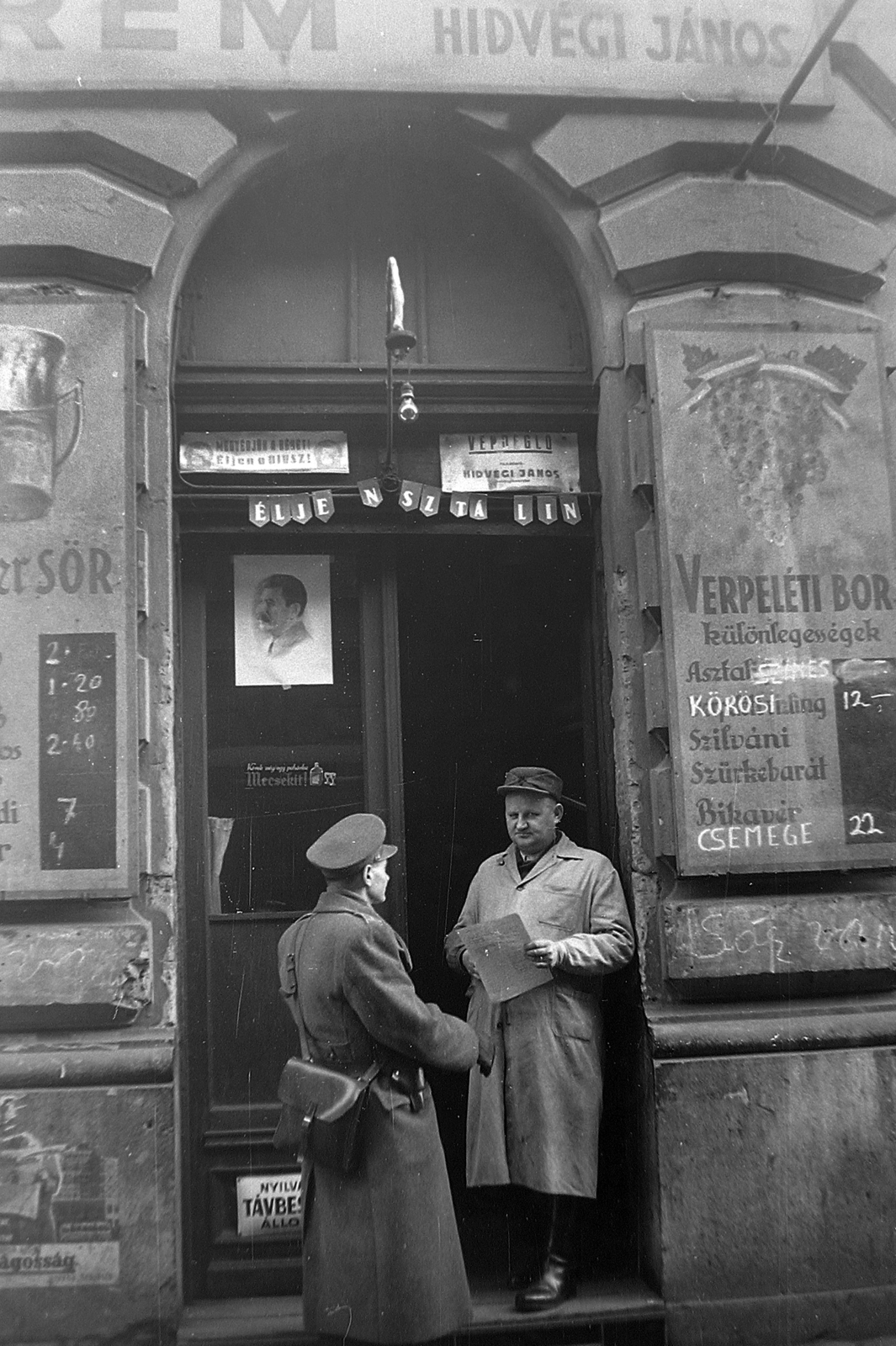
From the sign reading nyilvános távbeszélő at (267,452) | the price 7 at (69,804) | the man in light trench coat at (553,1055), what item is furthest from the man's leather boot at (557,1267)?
the sign reading nyilvános távbeszélő at (267,452)

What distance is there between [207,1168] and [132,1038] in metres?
0.90

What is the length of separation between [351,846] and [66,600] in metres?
1.66

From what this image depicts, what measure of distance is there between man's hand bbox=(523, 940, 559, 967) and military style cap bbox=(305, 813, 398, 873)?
0.79 metres

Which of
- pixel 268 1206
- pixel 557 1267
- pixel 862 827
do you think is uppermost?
pixel 862 827

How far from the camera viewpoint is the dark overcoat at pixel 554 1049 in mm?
4617

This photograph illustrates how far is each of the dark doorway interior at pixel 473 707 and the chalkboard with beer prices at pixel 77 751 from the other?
1.70m

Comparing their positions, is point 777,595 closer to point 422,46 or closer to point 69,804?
point 422,46

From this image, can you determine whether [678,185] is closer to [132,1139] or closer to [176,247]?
[176,247]

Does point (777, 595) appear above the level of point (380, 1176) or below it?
above

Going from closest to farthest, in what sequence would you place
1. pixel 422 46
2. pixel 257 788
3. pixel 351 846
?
1. pixel 351 846
2. pixel 422 46
3. pixel 257 788

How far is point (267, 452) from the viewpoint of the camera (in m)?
5.42

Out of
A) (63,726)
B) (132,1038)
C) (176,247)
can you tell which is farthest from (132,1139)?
(176,247)

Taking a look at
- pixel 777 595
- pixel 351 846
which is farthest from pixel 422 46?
pixel 351 846

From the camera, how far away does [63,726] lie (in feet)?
15.3
